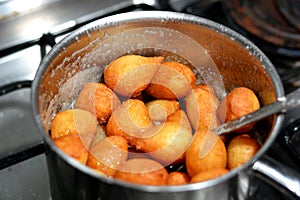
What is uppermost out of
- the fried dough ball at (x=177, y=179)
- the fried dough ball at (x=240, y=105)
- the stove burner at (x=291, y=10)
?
the stove burner at (x=291, y=10)

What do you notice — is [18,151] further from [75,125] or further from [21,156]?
[75,125]

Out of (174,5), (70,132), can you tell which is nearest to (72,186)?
(70,132)

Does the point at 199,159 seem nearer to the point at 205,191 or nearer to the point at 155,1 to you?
the point at 205,191

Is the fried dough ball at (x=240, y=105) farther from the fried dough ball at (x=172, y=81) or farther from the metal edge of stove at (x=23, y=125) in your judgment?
the metal edge of stove at (x=23, y=125)

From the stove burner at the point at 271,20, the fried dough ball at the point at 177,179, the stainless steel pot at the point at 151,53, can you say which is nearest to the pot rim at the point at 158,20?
the stainless steel pot at the point at 151,53

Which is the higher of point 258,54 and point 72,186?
point 258,54

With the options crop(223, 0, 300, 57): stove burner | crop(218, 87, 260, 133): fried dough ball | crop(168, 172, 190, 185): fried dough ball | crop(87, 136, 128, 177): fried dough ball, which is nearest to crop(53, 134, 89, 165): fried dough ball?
crop(87, 136, 128, 177): fried dough ball

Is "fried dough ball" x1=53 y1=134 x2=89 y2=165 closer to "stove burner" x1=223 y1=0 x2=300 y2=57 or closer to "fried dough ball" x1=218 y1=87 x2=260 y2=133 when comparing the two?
"fried dough ball" x1=218 y1=87 x2=260 y2=133
